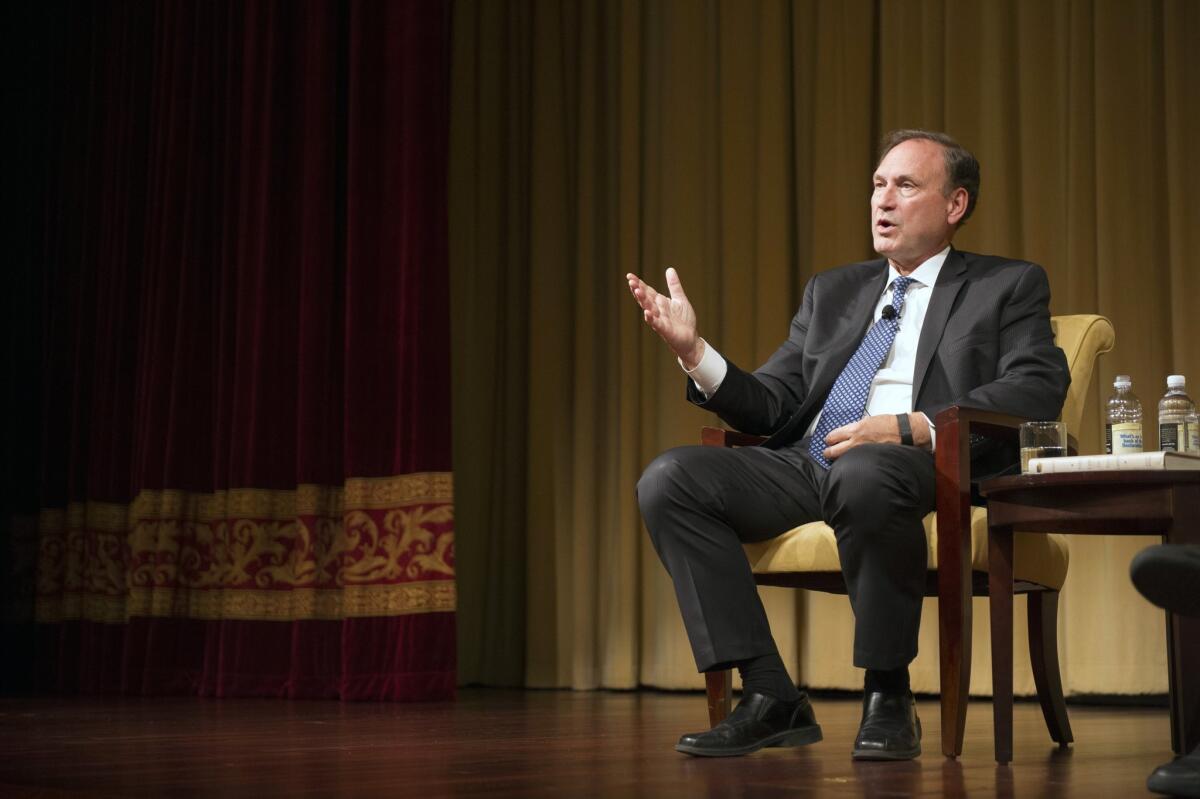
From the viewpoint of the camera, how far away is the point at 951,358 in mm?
2510

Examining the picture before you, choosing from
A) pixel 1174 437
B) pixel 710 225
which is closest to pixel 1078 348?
pixel 1174 437

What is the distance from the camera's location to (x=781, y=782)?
71.9 inches

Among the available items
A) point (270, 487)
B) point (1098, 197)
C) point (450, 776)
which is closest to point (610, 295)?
point (270, 487)

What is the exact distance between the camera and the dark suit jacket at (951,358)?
240cm

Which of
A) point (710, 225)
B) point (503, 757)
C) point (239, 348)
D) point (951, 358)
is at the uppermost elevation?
point (710, 225)

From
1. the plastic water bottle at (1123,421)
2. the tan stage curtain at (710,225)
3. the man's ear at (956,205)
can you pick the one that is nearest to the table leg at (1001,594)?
the plastic water bottle at (1123,421)

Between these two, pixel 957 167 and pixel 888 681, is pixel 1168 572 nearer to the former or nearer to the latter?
pixel 888 681

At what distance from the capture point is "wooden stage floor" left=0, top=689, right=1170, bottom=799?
181cm

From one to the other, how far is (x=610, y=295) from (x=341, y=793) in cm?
314

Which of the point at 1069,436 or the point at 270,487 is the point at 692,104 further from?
the point at 1069,436

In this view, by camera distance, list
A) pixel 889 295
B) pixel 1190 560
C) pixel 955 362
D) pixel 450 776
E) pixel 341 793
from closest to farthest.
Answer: pixel 1190 560 < pixel 341 793 < pixel 450 776 < pixel 955 362 < pixel 889 295

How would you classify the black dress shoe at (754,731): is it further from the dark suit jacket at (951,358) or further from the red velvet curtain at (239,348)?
the red velvet curtain at (239,348)

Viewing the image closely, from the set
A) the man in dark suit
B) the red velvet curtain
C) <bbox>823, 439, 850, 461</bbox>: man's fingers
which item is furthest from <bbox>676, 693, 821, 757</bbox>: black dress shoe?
the red velvet curtain

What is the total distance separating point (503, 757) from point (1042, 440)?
1032 millimetres
